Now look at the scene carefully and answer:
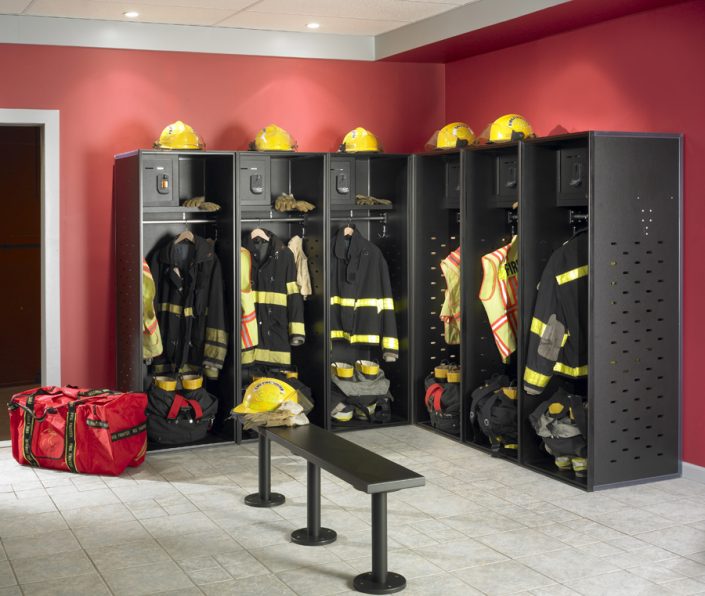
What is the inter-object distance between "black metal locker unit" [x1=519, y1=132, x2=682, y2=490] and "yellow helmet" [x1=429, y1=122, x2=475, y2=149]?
97cm

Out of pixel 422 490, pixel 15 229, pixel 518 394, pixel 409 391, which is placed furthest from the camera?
pixel 15 229

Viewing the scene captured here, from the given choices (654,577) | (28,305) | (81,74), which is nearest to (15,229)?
(28,305)

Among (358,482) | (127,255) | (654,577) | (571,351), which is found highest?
(127,255)

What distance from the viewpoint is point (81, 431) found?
5.34 meters

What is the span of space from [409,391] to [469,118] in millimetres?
2003

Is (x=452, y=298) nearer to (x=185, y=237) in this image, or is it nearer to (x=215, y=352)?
(x=215, y=352)

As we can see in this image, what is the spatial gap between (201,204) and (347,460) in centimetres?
265

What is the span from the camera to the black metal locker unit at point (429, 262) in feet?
21.4

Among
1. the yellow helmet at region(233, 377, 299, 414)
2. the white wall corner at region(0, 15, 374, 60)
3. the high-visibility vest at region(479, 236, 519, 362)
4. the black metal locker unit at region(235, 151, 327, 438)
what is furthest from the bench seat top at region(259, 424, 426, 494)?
the white wall corner at region(0, 15, 374, 60)

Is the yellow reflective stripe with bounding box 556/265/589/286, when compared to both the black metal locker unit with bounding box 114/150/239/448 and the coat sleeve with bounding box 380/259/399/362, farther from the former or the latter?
the black metal locker unit with bounding box 114/150/239/448

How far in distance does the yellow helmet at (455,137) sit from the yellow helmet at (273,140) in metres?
0.98

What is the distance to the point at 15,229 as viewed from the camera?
8.39 metres

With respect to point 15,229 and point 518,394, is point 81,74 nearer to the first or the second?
point 15,229

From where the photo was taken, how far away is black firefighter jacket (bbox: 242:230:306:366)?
20.6 ft
